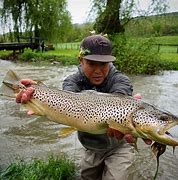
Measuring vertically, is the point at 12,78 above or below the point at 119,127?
above

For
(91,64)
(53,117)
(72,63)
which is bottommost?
(72,63)

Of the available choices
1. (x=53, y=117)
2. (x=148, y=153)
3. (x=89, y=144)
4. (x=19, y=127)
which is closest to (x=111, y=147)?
(x=89, y=144)

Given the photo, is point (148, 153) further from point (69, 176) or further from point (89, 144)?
point (89, 144)

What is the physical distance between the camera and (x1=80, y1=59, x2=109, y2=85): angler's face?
12.6ft

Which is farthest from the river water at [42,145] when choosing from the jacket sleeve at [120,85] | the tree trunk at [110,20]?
the tree trunk at [110,20]

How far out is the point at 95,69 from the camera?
12.7 ft

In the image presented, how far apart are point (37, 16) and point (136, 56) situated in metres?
24.4

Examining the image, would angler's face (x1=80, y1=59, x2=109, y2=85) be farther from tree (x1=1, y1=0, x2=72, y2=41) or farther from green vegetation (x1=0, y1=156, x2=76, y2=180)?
tree (x1=1, y1=0, x2=72, y2=41)

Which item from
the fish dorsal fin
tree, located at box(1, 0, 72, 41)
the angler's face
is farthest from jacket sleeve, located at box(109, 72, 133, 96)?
tree, located at box(1, 0, 72, 41)

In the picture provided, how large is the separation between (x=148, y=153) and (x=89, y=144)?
2.11 meters

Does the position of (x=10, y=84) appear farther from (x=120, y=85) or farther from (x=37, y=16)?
(x=37, y=16)

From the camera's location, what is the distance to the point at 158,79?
15.7 meters

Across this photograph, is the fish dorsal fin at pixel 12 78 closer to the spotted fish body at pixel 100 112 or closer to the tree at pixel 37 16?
the spotted fish body at pixel 100 112

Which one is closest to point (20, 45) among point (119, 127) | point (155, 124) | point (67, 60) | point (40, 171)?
point (67, 60)
